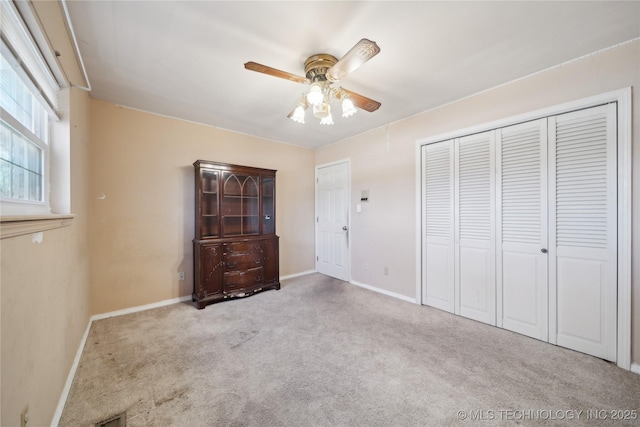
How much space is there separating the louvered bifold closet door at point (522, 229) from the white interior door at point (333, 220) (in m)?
2.19

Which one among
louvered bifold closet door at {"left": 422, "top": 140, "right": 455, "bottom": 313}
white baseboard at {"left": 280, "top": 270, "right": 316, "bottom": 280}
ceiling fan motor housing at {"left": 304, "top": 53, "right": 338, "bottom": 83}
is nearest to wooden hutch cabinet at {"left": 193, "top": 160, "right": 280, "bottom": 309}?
white baseboard at {"left": 280, "top": 270, "right": 316, "bottom": 280}

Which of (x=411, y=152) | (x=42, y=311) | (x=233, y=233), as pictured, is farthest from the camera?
(x=233, y=233)


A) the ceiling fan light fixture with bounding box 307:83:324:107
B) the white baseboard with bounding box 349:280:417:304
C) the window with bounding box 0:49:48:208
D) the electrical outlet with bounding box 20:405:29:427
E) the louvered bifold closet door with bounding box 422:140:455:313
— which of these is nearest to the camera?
the electrical outlet with bounding box 20:405:29:427

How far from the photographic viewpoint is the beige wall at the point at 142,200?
2777 mm

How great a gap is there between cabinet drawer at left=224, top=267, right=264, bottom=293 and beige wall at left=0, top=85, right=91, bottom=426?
1.43 meters

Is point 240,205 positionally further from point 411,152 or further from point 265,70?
point 411,152

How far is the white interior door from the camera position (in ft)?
13.9

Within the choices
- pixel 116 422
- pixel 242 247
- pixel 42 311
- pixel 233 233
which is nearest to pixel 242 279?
pixel 242 247

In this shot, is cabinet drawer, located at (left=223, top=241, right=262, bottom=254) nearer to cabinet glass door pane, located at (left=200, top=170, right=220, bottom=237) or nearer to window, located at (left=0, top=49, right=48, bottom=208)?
cabinet glass door pane, located at (left=200, top=170, right=220, bottom=237)

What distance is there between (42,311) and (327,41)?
94.8 inches

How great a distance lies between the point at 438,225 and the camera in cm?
302

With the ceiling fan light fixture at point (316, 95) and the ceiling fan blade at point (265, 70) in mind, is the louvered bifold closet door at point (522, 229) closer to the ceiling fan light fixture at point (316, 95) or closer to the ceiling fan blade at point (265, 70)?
the ceiling fan light fixture at point (316, 95)

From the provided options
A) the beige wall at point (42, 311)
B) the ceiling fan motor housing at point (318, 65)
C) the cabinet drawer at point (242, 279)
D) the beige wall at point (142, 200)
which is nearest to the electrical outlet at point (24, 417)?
the beige wall at point (42, 311)

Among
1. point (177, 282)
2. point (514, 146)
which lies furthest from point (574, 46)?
point (177, 282)
